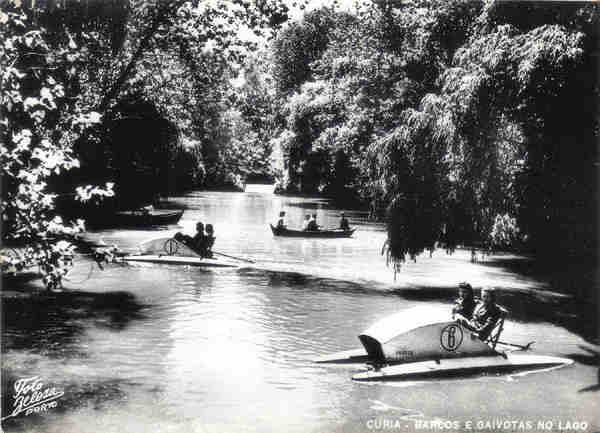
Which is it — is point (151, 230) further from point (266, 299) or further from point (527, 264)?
point (527, 264)

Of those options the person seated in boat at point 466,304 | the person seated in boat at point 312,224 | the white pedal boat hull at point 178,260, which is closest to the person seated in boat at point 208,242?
the white pedal boat hull at point 178,260

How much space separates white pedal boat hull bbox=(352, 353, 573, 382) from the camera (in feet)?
28.3

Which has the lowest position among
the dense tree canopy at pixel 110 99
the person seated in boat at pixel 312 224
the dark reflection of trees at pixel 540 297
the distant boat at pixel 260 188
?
the dark reflection of trees at pixel 540 297

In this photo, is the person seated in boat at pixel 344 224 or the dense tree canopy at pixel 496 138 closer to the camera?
the dense tree canopy at pixel 496 138

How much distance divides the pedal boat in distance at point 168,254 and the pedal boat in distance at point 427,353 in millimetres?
8329

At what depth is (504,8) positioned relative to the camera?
12922 mm

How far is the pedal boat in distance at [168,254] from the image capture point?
1617 centimetres

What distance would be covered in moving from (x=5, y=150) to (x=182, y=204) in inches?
509

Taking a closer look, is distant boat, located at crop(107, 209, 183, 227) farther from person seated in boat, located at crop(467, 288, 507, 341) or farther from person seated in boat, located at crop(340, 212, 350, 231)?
person seated in boat, located at crop(467, 288, 507, 341)

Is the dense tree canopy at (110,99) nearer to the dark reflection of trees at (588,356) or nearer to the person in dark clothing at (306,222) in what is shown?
the person in dark clothing at (306,222)

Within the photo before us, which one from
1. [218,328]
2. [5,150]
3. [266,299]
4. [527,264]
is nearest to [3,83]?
[5,150]

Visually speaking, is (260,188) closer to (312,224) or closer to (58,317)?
(58,317)

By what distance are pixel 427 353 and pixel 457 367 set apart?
0.44 metres

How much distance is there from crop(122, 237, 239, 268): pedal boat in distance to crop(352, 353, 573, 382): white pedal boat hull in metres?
8.79
